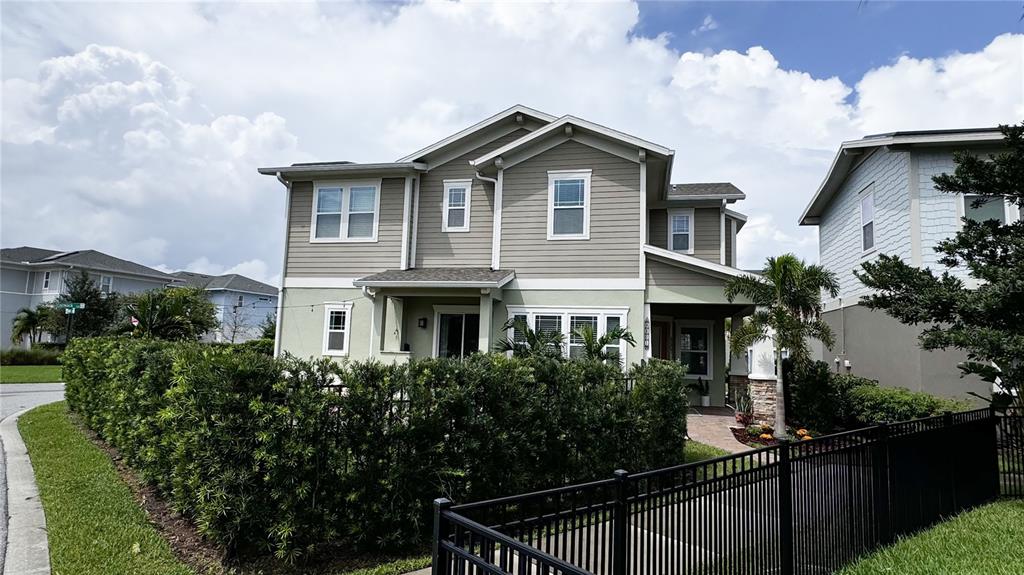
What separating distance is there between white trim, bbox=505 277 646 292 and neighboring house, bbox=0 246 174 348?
96.6 feet

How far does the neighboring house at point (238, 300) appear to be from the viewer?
38250 mm

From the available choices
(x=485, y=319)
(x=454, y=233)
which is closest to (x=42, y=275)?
(x=454, y=233)

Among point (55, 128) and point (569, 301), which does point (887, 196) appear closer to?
point (569, 301)

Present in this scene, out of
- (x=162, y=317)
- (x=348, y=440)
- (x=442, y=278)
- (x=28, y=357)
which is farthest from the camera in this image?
(x=28, y=357)

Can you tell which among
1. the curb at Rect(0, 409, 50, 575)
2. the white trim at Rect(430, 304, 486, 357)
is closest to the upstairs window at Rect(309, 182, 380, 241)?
the white trim at Rect(430, 304, 486, 357)

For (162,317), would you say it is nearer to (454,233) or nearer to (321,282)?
(321,282)

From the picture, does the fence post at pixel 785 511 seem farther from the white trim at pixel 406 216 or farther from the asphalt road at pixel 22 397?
the white trim at pixel 406 216

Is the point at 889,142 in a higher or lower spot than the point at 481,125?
lower

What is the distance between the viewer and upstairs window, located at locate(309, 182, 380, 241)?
13.3m

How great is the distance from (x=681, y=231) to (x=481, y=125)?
21.3 ft

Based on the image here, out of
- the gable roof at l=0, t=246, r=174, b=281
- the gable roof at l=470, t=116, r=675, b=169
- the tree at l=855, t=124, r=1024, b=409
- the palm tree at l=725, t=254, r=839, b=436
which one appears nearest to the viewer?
the tree at l=855, t=124, r=1024, b=409

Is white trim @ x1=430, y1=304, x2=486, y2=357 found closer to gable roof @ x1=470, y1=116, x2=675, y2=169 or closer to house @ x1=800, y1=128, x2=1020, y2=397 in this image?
gable roof @ x1=470, y1=116, x2=675, y2=169

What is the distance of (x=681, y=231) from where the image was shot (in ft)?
49.6

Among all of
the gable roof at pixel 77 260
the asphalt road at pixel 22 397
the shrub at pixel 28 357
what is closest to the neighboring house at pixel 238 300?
the gable roof at pixel 77 260
